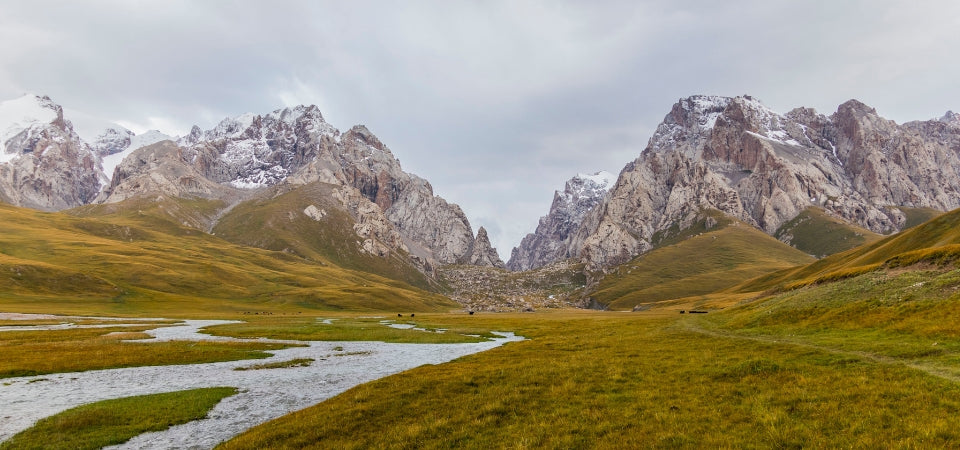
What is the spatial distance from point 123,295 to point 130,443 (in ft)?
611

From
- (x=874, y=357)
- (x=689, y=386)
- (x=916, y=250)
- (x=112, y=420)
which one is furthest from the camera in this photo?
(x=916, y=250)

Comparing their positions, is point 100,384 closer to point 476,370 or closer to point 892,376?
point 476,370

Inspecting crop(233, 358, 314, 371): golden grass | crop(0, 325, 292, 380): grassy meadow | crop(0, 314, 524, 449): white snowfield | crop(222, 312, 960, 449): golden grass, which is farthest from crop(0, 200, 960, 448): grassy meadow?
crop(0, 314, 524, 449): white snowfield

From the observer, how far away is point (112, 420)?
25188mm

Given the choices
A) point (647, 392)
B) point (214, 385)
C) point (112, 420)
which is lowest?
point (214, 385)

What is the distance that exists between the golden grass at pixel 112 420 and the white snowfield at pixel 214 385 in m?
0.94

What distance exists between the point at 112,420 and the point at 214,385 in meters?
10.9

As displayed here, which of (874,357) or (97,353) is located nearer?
(874,357)

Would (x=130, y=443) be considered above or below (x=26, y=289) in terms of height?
below

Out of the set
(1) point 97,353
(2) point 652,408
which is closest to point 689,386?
(2) point 652,408

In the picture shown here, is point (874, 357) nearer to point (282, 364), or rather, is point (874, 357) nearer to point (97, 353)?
point (282, 364)

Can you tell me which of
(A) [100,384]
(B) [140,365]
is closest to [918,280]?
(A) [100,384]

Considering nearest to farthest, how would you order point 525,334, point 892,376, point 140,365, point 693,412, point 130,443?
1. point 693,412
2. point 892,376
3. point 130,443
4. point 140,365
5. point 525,334

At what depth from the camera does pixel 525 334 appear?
81.3 m
